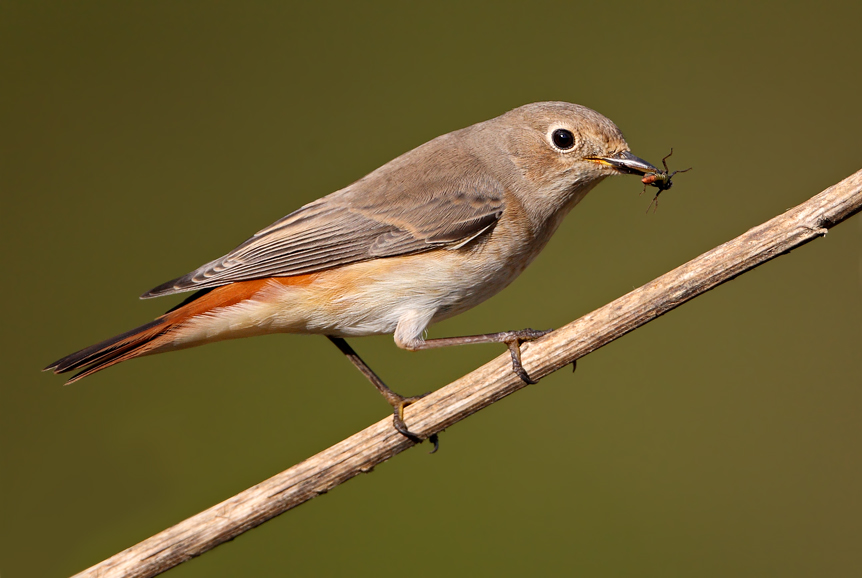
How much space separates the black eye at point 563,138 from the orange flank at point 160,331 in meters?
1.16

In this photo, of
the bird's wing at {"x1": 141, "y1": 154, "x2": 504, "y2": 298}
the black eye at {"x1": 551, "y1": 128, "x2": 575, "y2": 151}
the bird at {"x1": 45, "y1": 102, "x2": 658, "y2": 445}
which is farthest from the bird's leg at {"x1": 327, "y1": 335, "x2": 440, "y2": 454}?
the black eye at {"x1": 551, "y1": 128, "x2": 575, "y2": 151}

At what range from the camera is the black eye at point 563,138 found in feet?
9.50

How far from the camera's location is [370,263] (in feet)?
9.39

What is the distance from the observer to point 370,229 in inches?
116

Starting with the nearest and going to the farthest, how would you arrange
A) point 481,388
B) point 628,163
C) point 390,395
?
point 481,388 < point 628,163 < point 390,395

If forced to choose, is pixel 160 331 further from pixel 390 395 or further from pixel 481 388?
pixel 481 388

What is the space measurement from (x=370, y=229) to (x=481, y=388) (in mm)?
881

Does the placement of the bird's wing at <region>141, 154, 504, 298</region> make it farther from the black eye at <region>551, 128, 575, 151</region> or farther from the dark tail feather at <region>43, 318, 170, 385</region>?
the black eye at <region>551, 128, 575, 151</region>

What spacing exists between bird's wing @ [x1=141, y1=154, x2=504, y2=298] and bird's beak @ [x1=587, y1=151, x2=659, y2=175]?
18.4 inches

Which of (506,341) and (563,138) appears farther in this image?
(563,138)

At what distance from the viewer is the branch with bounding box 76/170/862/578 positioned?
2148 mm

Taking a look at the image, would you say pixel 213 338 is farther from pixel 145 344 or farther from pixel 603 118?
pixel 603 118

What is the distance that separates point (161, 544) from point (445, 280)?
1.38 metres

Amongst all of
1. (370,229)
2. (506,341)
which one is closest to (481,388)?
(506,341)
